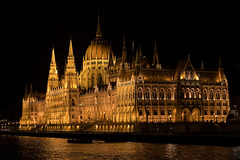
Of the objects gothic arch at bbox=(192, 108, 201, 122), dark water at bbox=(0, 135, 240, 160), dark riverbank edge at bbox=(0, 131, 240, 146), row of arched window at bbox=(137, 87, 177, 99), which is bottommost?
dark water at bbox=(0, 135, 240, 160)

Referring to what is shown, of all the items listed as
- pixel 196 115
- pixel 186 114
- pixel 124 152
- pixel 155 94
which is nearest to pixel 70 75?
pixel 155 94

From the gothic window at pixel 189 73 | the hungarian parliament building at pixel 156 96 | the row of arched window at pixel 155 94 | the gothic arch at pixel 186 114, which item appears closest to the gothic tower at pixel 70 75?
the hungarian parliament building at pixel 156 96

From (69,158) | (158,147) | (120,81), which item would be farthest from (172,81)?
(69,158)

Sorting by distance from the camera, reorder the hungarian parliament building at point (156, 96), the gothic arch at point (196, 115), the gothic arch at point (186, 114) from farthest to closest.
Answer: the gothic arch at point (196, 115)
the gothic arch at point (186, 114)
the hungarian parliament building at point (156, 96)

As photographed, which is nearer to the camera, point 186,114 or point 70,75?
point 186,114

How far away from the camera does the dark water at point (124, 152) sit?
90.6 meters

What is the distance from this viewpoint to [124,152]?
9762 centimetres

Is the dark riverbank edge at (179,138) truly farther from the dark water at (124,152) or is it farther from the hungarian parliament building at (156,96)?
the hungarian parliament building at (156,96)

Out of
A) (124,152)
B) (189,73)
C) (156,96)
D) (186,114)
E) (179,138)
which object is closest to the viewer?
(124,152)

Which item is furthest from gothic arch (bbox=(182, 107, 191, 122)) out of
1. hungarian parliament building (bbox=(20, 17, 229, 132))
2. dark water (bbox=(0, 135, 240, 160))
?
dark water (bbox=(0, 135, 240, 160))

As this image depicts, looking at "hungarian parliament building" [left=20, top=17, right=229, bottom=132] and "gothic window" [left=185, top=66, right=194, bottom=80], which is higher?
"gothic window" [left=185, top=66, right=194, bottom=80]

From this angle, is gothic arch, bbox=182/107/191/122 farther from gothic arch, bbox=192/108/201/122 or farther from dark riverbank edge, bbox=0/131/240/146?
dark riverbank edge, bbox=0/131/240/146

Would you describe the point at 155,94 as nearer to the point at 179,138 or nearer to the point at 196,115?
the point at 196,115

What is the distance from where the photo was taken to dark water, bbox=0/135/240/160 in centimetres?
9062
